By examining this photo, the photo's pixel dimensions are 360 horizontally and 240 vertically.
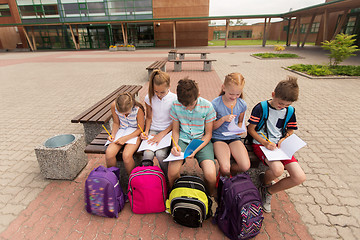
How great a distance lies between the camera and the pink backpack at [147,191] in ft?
7.44

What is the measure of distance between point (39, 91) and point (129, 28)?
2215 cm

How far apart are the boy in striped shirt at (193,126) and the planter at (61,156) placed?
1.50m

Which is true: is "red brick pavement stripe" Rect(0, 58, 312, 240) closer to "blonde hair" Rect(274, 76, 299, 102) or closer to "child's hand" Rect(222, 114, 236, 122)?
"child's hand" Rect(222, 114, 236, 122)

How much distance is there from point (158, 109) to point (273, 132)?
5.04 feet

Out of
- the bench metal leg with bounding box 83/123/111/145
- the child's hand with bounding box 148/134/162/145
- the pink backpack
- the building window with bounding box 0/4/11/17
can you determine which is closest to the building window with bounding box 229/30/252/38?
the building window with bounding box 0/4/11/17

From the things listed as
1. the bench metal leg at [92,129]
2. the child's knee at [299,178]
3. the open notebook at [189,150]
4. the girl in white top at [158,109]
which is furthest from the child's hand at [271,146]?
the bench metal leg at [92,129]

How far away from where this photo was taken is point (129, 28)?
1057 inches

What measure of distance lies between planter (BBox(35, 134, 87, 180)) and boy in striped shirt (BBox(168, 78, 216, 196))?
1.50 m

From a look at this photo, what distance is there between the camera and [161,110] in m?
2.84

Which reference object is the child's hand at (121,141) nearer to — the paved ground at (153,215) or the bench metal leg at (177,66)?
the paved ground at (153,215)

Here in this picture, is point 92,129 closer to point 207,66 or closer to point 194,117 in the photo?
point 194,117

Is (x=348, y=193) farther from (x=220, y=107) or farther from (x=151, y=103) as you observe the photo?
(x=151, y=103)

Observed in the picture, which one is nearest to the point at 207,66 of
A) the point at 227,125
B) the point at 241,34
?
the point at 227,125

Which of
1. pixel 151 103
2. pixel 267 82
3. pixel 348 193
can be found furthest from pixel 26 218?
pixel 267 82
